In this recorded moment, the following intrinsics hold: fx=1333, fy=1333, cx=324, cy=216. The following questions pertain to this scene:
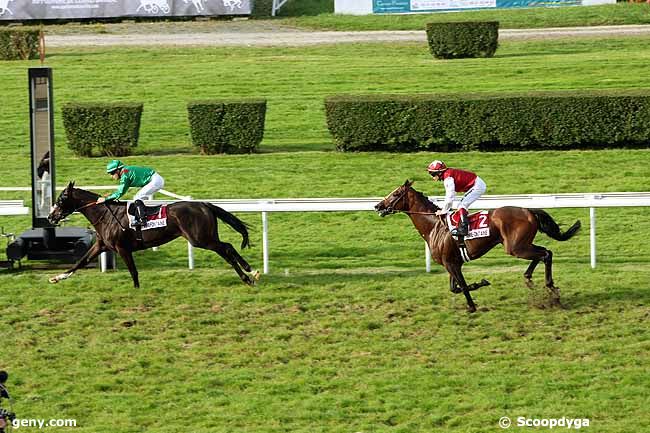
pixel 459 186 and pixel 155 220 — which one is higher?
pixel 459 186

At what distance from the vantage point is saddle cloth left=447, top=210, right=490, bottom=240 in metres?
12.1

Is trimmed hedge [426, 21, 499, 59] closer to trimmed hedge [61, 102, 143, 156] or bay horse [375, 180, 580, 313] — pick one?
trimmed hedge [61, 102, 143, 156]

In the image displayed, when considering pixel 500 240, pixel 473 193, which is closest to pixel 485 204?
pixel 473 193

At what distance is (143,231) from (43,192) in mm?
1781

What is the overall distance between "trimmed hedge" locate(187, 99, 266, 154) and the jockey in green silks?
6142 mm

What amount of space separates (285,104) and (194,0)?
10101 millimetres

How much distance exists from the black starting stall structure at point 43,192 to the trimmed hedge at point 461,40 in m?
13.1

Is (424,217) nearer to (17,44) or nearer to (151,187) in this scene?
(151,187)

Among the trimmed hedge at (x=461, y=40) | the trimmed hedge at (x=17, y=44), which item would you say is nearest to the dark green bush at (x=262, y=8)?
the trimmed hedge at (x=17, y=44)

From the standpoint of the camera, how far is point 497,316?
11945 millimetres

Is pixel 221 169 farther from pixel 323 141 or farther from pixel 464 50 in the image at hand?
pixel 464 50

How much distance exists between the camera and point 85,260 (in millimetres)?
13289

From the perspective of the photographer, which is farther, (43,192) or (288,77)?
(288,77)

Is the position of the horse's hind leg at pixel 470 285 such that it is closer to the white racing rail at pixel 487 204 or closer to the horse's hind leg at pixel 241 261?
the white racing rail at pixel 487 204
